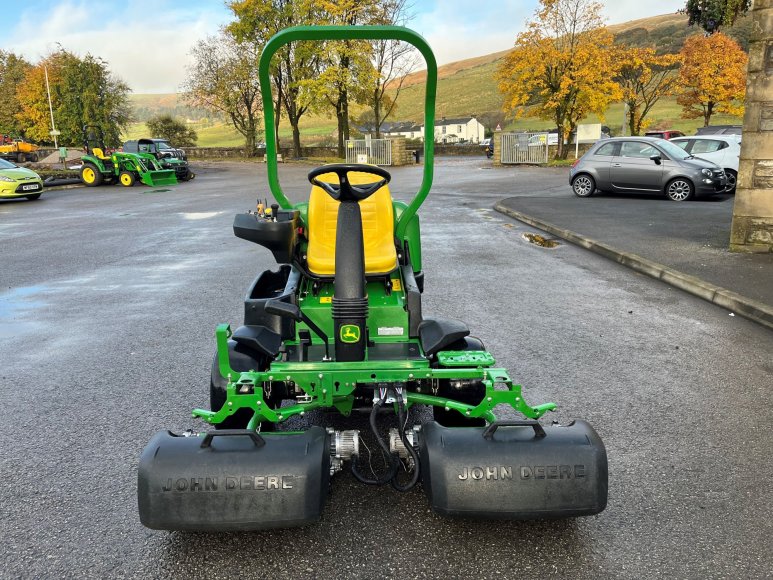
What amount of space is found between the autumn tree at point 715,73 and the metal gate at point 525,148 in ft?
44.2

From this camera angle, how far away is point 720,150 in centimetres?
1834

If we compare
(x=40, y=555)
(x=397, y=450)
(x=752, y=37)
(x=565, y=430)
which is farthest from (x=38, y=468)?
(x=752, y=37)

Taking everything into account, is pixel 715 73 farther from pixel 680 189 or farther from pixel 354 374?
pixel 354 374

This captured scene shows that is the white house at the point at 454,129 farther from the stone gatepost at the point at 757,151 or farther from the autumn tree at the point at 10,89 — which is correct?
the stone gatepost at the point at 757,151

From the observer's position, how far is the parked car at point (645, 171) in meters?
15.9

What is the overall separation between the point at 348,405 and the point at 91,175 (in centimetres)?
2716

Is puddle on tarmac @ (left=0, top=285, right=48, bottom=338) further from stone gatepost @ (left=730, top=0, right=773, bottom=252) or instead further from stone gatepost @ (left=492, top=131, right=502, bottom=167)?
stone gatepost @ (left=492, top=131, right=502, bottom=167)

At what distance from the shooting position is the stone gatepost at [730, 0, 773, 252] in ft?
28.9

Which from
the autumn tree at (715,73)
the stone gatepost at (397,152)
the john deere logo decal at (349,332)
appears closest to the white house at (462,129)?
the autumn tree at (715,73)

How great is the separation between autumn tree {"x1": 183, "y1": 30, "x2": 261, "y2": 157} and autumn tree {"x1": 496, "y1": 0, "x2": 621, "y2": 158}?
24.7 m

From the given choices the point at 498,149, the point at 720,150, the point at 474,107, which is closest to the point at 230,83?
the point at 498,149

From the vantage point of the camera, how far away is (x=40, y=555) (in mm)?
2701

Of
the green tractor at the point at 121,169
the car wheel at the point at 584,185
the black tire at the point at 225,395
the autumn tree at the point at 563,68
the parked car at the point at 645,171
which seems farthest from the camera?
the autumn tree at the point at 563,68

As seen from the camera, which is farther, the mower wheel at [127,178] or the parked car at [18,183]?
the mower wheel at [127,178]
